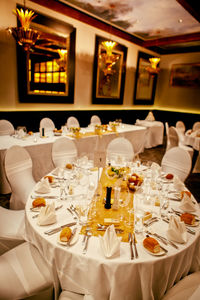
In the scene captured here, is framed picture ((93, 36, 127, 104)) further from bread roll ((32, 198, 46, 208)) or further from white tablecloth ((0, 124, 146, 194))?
bread roll ((32, 198, 46, 208))

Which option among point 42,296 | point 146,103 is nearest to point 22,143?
point 42,296

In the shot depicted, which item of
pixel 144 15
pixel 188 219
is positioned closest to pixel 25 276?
→ pixel 188 219

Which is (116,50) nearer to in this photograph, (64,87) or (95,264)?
(64,87)

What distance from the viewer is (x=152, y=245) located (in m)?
1.25

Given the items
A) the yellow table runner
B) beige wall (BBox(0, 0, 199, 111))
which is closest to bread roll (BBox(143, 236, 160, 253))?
the yellow table runner

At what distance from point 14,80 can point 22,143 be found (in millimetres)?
2171

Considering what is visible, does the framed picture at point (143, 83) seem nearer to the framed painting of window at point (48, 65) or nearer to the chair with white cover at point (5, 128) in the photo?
the framed painting of window at point (48, 65)

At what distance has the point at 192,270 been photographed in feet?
5.10

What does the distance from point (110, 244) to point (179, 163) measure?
1949mm

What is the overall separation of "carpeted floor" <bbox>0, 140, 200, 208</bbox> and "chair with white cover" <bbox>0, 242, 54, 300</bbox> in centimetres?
173

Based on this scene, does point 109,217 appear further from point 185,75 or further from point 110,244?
point 185,75

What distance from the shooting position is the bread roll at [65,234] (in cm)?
127

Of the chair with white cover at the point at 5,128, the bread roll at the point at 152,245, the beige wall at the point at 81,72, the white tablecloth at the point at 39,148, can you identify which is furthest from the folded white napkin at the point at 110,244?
the beige wall at the point at 81,72

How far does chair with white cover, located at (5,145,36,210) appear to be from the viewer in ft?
7.75
